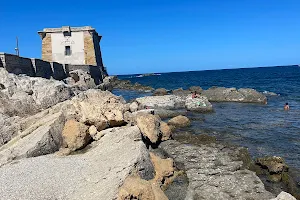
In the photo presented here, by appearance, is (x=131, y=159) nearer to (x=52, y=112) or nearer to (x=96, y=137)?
(x=96, y=137)

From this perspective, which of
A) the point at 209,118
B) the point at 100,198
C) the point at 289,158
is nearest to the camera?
the point at 100,198

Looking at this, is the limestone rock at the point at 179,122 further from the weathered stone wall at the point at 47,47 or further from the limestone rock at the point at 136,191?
the weathered stone wall at the point at 47,47

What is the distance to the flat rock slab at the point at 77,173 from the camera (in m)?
7.37

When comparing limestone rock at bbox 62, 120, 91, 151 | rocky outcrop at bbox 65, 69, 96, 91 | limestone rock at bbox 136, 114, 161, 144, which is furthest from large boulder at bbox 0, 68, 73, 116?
rocky outcrop at bbox 65, 69, 96, 91

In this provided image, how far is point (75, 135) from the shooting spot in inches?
436

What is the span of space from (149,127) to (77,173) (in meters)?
4.14

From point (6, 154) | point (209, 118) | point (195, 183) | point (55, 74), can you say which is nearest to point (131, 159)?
point (195, 183)

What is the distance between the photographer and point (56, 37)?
125 ft

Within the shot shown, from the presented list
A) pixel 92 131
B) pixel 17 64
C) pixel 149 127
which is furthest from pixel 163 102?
pixel 92 131

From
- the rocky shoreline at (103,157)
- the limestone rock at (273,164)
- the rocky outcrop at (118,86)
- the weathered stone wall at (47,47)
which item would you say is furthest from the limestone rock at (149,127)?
the weathered stone wall at (47,47)

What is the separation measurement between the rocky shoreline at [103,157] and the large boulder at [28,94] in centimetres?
5

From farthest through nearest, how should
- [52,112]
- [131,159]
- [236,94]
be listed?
[236,94]
[52,112]
[131,159]

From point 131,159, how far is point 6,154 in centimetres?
476

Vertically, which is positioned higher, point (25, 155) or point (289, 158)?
point (25, 155)
